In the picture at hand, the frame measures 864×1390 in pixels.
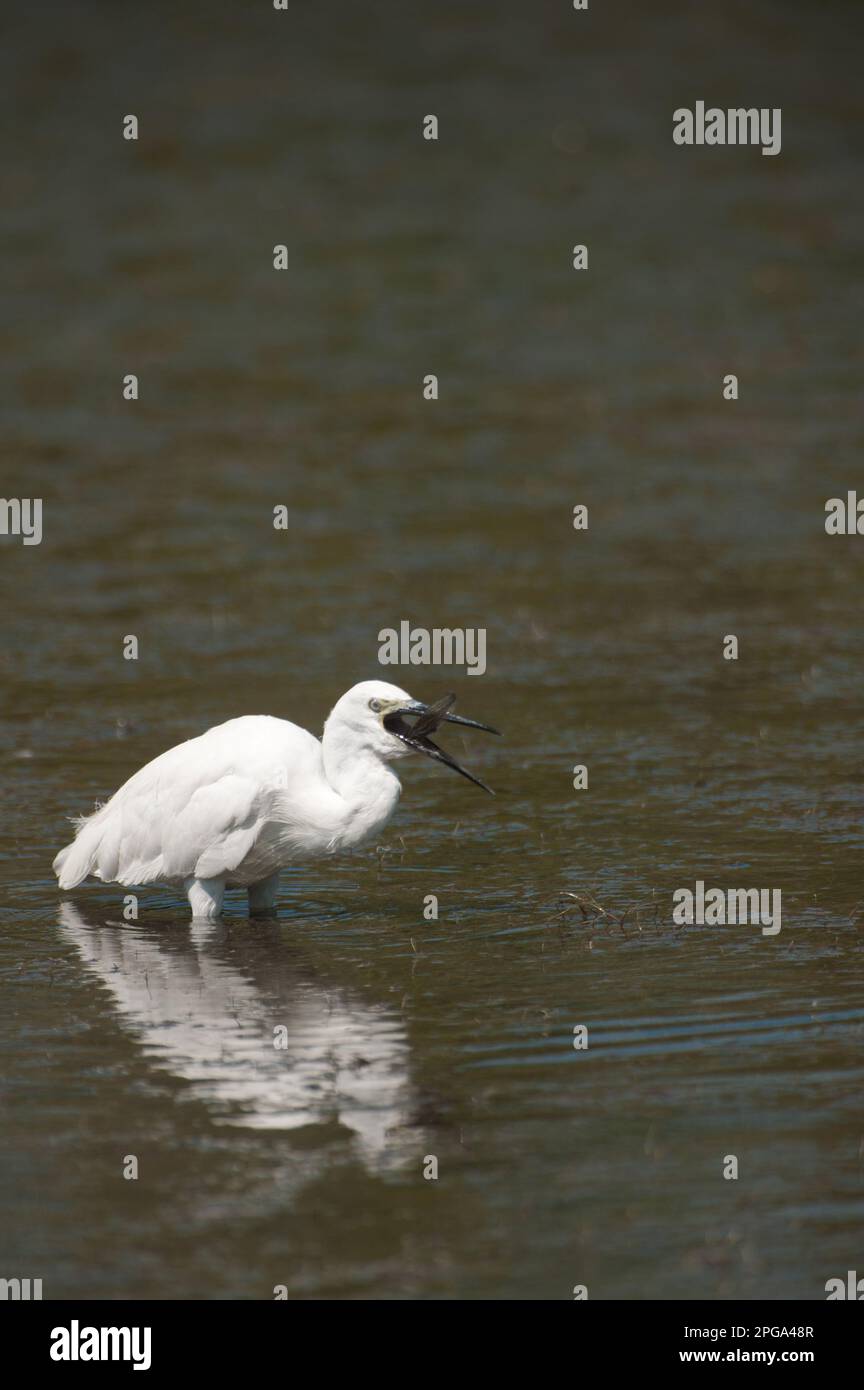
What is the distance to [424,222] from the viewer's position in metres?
31.8

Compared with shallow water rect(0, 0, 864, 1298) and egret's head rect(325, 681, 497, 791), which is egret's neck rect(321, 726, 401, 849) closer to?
egret's head rect(325, 681, 497, 791)

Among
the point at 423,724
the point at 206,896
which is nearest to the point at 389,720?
the point at 423,724

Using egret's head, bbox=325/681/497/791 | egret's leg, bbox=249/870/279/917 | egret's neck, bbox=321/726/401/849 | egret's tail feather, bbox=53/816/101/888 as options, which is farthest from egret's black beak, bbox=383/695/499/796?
egret's tail feather, bbox=53/816/101/888

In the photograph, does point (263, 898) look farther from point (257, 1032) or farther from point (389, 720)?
point (257, 1032)

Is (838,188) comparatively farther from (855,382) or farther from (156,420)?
(156,420)

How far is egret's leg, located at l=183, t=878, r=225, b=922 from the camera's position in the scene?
11391 millimetres

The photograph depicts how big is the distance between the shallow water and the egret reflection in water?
0.11ft

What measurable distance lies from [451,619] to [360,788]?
7323mm

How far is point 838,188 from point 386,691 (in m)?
24.8

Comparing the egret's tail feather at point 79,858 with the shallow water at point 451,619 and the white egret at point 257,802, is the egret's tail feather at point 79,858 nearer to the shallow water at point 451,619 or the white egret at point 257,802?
the white egret at point 257,802

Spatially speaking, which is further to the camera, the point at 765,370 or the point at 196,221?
the point at 196,221

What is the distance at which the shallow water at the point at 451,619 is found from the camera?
8.16m

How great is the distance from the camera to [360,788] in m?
10.8

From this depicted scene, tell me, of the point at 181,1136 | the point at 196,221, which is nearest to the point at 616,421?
the point at 196,221
